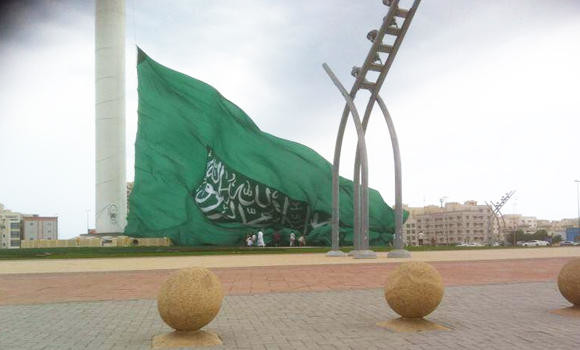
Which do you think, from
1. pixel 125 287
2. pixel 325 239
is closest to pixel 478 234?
pixel 325 239

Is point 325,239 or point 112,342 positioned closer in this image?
point 112,342

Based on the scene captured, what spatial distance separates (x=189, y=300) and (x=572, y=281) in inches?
212

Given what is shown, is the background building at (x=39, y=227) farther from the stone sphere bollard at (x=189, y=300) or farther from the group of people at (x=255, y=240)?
the stone sphere bollard at (x=189, y=300)

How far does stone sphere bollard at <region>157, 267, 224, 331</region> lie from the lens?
635cm

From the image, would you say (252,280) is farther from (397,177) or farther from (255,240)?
(255,240)

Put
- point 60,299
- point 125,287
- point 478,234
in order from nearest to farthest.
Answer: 1. point 60,299
2. point 125,287
3. point 478,234

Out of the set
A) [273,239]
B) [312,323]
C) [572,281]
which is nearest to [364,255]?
[572,281]

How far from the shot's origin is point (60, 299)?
1048 cm

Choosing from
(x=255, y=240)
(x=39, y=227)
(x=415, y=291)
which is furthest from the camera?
(x=39, y=227)

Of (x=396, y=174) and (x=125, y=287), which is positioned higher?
(x=396, y=174)

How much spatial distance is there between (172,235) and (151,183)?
3.62m

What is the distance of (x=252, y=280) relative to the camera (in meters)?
13.2

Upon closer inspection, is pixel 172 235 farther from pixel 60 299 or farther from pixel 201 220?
pixel 60 299

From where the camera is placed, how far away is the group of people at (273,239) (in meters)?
36.0
